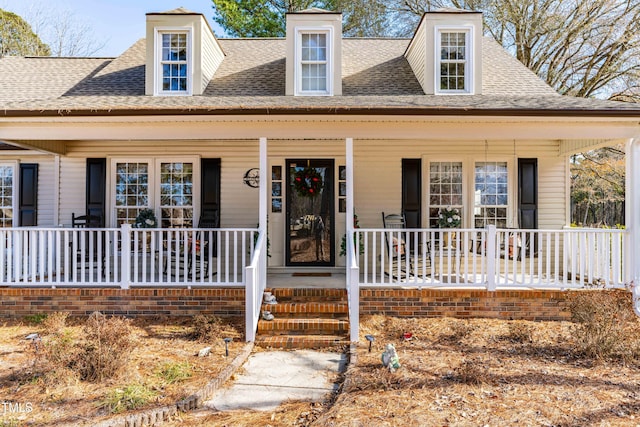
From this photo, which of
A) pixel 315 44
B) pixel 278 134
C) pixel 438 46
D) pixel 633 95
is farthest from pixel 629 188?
pixel 633 95

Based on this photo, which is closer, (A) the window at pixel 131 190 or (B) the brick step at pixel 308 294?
(B) the brick step at pixel 308 294

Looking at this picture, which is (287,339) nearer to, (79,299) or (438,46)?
(79,299)

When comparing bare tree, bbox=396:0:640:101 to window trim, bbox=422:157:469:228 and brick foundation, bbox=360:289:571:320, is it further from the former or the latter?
brick foundation, bbox=360:289:571:320

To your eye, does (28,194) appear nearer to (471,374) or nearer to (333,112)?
(333,112)

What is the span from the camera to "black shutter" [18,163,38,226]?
8.45 m

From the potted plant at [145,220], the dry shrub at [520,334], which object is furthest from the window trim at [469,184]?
the potted plant at [145,220]

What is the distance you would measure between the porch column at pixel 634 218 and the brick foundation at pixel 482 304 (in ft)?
3.31

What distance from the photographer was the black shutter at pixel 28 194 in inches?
333

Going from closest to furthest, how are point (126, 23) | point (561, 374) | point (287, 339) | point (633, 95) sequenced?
point (561, 374)
point (287, 339)
point (633, 95)
point (126, 23)

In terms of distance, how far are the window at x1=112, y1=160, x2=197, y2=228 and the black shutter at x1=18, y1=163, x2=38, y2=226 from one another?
1744mm

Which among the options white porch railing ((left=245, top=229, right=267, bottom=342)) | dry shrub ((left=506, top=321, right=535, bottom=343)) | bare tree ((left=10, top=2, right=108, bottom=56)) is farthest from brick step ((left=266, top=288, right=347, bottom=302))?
bare tree ((left=10, top=2, right=108, bottom=56))

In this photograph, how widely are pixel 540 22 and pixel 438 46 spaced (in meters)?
10.0

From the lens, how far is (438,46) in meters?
7.98

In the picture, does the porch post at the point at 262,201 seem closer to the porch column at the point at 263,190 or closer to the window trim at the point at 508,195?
the porch column at the point at 263,190
